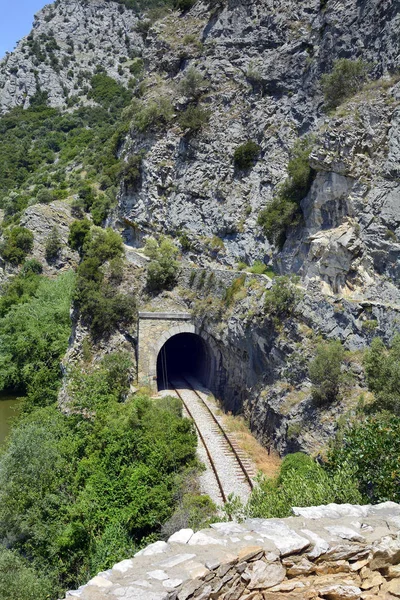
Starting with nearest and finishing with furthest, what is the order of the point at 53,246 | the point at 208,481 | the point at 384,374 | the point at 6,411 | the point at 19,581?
the point at 19,581 < the point at 384,374 < the point at 208,481 < the point at 6,411 < the point at 53,246

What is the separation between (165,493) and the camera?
540 inches

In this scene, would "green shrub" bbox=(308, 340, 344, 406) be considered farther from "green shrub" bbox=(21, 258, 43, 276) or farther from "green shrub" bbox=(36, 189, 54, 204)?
"green shrub" bbox=(36, 189, 54, 204)

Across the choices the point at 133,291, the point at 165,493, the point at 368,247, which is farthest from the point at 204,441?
the point at 133,291

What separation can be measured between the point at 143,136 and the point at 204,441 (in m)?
26.8

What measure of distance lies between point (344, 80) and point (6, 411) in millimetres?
28050

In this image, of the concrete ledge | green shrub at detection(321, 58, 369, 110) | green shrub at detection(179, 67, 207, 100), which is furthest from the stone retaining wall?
green shrub at detection(179, 67, 207, 100)

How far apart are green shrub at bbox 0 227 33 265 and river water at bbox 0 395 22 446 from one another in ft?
48.0

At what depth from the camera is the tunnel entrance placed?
29.0 meters

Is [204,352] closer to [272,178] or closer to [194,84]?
[272,178]

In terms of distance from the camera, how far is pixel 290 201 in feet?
80.0

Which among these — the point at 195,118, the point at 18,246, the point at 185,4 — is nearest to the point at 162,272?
the point at 195,118

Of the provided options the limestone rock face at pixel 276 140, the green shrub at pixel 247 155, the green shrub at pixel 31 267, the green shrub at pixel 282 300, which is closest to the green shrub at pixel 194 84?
the limestone rock face at pixel 276 140

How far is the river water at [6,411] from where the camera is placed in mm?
26841

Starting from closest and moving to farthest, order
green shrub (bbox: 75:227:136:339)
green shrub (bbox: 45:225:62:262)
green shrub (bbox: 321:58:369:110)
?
1. green shrub (bbox: 321:58:369:110)
2. green shrub (bbox: 75:227:136:339)
3. green shrub (bbox: 45:225:62:262)
